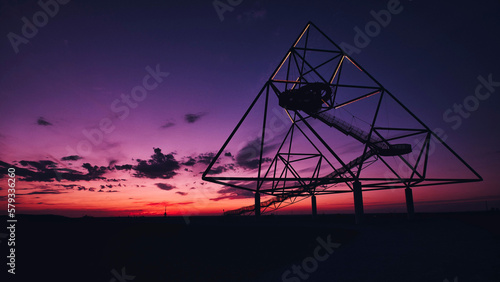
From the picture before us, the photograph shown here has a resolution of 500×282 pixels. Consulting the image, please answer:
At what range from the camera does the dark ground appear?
8.14 metres

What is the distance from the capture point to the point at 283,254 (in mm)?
17859

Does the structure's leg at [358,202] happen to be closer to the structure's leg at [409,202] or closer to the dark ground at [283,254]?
Result: the dark ground at [283,254]

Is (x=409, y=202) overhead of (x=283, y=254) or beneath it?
overhead

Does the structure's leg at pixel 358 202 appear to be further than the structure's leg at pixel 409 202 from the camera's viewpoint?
No

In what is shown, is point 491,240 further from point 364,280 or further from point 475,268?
point 364,280

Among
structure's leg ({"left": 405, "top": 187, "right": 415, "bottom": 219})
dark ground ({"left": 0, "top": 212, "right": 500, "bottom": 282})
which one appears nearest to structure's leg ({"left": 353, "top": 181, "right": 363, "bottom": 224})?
dark ground ({"left": 0, "top": 212, "right": 500, "bottom": 282})

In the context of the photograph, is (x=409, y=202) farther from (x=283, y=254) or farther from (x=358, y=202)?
(x=283, y=254)

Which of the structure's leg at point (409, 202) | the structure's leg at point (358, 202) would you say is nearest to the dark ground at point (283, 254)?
the structure's leg at point (358, 202)

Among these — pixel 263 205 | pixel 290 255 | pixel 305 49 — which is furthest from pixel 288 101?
pixel 263 205

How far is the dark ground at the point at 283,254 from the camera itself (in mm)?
8141

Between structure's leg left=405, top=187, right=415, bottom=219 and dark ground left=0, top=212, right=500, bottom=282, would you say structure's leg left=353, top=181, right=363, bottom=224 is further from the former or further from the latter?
structure's leg left=405, top=187, right=415, bottom=219

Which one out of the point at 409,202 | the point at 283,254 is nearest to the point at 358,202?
the point at 283,254

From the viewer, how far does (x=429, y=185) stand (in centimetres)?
2606

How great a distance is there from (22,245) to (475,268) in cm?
5163
